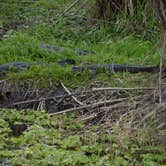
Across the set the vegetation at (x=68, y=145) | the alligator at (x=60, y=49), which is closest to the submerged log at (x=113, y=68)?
the alligator at (x=60, y=49)

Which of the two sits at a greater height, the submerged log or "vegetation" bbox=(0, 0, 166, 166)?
the submerged log

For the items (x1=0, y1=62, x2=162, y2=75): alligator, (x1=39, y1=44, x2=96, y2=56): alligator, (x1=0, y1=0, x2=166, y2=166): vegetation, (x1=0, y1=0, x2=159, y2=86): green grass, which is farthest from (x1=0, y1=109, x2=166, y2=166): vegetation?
(x1=39, y1=44, x2=96, y2=56): alligator

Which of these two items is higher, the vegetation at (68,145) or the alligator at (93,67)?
the alligator at (93,67)

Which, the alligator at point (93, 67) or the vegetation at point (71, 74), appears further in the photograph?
the alligator at point (93, 67)

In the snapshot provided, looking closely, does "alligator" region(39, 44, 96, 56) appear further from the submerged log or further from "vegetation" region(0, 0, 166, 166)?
the submerged log

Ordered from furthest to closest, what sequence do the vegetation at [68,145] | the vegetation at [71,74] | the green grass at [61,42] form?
the green grass at [61,42] → the vegetation at [71,74] → the vegetation at [68,145]

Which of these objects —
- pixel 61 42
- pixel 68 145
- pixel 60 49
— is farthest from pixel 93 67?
pixel 68 145

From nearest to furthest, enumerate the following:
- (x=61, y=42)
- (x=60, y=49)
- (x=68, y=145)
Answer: (x=68, y=145) < (x=60, y=49) < (x=61, y=42)

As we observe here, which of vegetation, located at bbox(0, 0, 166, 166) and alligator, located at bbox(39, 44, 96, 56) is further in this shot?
alligator, located at bbox(39, 44, 96, 56)

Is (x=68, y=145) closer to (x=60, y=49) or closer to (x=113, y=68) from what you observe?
(x=113, y=68)

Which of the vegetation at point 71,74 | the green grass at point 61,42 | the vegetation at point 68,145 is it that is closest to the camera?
the vegetation at point 68,145

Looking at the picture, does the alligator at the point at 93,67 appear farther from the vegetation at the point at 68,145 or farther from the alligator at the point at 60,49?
the vegetation at the point at 68,145

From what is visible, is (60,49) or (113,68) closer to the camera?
(113,68)

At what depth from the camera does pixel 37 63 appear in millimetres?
6629
